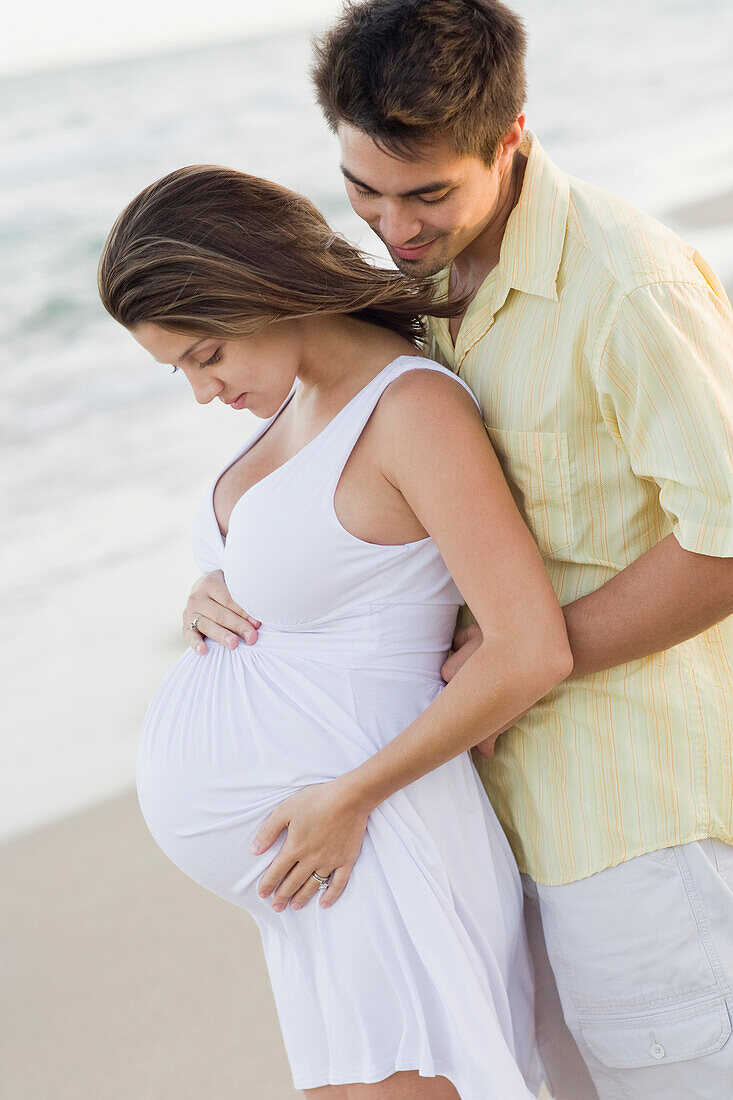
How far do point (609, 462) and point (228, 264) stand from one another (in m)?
0.63

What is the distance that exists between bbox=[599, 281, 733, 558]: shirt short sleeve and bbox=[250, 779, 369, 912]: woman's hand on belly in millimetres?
622

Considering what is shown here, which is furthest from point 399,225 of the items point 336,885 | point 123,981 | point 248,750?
point 123,981

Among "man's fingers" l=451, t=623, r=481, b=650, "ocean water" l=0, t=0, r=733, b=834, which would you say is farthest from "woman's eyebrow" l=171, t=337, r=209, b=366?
"ocean water" l=0, t=0, r=733, b=834

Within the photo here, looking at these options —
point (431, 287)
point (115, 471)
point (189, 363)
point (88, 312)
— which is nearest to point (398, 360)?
point (431, 287)

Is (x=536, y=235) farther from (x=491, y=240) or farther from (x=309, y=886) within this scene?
(x=309, y=886)

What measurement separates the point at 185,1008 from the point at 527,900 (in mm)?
1205

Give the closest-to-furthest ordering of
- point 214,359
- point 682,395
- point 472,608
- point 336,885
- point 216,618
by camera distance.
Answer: point 682,395 < point 472,608 < point 336,885 < point 214,359 < point 216,618

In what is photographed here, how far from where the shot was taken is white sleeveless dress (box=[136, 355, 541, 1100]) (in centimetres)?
156

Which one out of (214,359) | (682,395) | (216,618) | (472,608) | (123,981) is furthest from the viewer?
(123,981)

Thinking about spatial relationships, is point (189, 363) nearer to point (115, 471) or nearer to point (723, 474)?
point (723, 474)

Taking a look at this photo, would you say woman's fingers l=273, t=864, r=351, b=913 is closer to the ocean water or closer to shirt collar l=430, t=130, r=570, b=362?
shirt collar l=430, t=130, r=570, b=362

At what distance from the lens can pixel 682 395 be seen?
1327 mm

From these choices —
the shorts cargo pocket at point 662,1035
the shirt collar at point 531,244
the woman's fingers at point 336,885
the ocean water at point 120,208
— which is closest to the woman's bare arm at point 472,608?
the woman's fingers at point 336,885

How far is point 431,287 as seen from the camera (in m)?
1.73
